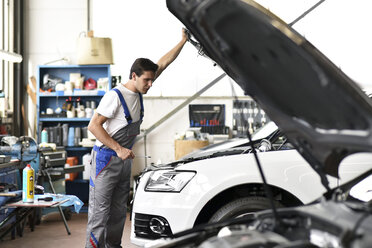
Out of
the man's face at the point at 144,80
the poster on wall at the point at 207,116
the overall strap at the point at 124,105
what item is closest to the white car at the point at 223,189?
the overall strap at the point at 124,105

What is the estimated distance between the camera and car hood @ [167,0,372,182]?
5.21 ft

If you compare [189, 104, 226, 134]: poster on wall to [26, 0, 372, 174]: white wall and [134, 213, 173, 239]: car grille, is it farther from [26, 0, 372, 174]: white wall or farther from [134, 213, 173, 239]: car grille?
[134, 213, 173, 239]: car grille

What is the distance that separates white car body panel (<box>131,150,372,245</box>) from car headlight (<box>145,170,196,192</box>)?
0.11ft

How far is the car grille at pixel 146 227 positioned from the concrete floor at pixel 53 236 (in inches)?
61.6

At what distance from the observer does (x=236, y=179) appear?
3.52 m

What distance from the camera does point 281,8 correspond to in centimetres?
881

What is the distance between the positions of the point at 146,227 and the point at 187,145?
4.35 m

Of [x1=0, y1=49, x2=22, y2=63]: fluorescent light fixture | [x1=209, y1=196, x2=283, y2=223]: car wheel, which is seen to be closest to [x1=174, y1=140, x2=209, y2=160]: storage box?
[x1=0, y1=49, x2=22, y2=63]: fluorescent light fixture

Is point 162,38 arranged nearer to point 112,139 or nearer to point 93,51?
point 93,51

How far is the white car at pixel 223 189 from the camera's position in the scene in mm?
3500

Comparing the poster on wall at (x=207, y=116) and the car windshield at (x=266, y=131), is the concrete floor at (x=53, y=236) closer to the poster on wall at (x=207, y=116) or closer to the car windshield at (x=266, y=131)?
the car windshield at (x=266, y=131)

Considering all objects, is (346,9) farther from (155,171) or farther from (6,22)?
(155,171)

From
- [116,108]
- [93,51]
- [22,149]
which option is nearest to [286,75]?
[116,108]

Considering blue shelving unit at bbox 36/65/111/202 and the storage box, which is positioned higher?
blue shelving unit at bbox 36/65/111/202
